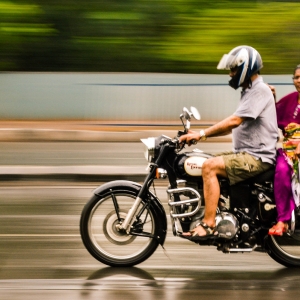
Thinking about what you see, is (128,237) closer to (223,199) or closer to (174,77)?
(223,199)

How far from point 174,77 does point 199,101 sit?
935mm

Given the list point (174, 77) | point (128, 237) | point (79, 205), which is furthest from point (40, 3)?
point (128, 237)

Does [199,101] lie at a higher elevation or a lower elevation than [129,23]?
lower

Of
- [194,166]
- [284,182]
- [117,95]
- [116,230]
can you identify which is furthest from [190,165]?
[117,95]

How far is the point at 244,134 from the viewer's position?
615 centimetres

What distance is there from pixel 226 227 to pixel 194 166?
0.57 m

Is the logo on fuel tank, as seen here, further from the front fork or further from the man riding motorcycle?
the front fork

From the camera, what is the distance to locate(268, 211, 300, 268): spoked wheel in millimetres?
6363

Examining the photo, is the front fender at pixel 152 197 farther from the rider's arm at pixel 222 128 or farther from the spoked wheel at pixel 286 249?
the spoked wheel at pixel 286 249

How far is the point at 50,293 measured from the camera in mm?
5520

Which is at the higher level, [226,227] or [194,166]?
[194,166]

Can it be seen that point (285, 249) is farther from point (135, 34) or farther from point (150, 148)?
point (135, 34)

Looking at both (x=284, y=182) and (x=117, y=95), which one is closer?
(x=284, y=182)

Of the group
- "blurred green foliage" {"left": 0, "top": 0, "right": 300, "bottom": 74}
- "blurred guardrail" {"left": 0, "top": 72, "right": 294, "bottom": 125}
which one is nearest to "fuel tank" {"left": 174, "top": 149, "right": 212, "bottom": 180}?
"blurred guardrail" {"left": 0, "top": 72, "right": 294, "bottom": 125}
